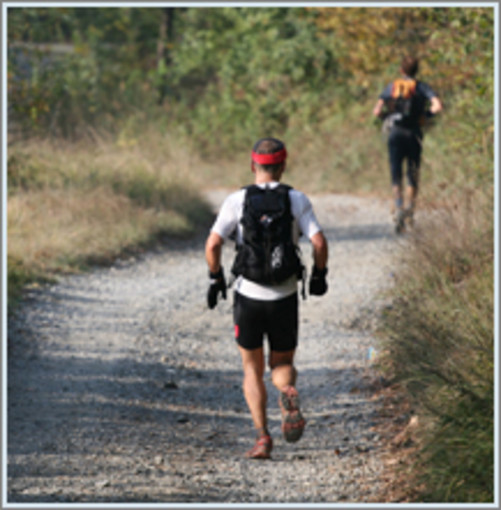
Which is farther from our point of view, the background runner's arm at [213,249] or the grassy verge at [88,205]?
the grassy verge at [88,205]

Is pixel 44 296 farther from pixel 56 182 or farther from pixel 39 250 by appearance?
pixel 56 182

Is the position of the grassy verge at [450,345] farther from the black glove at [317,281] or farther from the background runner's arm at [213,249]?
the background runner's arm at [213,249]

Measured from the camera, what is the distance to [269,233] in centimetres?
468

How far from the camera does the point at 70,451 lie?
528 cm

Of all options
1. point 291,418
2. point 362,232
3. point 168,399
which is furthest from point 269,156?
point 362,232

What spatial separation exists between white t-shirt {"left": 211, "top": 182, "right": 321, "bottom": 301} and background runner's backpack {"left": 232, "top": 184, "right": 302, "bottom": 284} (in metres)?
0.05

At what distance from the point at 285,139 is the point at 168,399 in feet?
50.3

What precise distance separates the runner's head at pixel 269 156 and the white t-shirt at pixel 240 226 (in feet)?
0.30

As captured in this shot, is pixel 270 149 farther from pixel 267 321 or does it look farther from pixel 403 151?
pixel 403 151

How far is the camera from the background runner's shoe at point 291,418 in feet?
15.4

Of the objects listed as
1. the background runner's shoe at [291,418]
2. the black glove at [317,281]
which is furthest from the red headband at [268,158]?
the background runner's shoe at [291,418]

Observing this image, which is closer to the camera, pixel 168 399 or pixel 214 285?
pixel 214 285

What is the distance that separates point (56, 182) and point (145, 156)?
2.85 metres

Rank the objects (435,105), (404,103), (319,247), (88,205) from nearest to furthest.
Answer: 1. (319,247)
2. (435,105)
3. (404,103)
4. (88,205)
